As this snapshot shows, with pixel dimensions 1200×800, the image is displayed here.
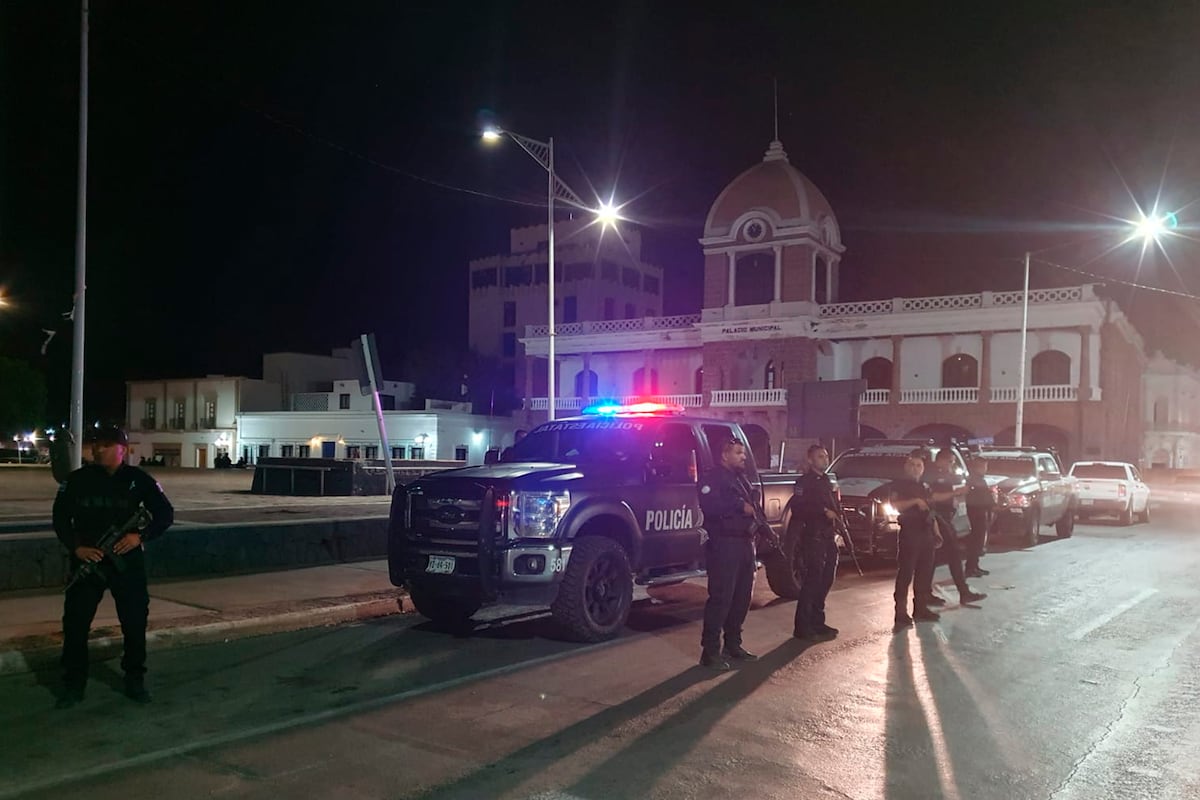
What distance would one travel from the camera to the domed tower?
145 ft

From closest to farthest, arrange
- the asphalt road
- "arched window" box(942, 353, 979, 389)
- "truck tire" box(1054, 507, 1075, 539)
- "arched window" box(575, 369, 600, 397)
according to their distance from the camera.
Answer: the asphalt road
"truck tire" box(1054, 507, 1075, 539)
"arched window" box(942, 353, 979, 389)
"arched window" box(575, 369, 600, 397)

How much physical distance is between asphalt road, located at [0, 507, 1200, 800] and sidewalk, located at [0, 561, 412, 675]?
0.33 meters

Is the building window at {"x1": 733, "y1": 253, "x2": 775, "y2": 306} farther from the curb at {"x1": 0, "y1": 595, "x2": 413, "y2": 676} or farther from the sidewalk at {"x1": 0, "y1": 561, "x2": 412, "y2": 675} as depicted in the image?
the curb at {"x1": 0, "y1": 595, "x2": 413, "y2": 676}

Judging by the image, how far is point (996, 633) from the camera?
9164 millimetres

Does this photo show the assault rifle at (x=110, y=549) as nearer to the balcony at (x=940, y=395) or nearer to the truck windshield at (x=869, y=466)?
the truck windshield at (x=869, y=466)

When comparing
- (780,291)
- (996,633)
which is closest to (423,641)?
(996,633)

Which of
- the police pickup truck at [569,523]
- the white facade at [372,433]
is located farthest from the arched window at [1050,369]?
the police pickup truck at [569,523]

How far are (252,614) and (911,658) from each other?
620 cm

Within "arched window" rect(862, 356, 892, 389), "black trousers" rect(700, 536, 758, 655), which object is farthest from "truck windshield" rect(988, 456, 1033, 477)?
"arched window" rect(862, 356, 892, 389)

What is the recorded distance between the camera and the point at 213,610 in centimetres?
910

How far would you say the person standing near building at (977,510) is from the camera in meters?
12.7

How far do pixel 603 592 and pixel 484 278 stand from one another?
211 ft

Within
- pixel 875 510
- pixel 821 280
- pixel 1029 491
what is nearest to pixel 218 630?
pixel 875 510

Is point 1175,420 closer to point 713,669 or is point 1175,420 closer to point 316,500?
point 316,500
